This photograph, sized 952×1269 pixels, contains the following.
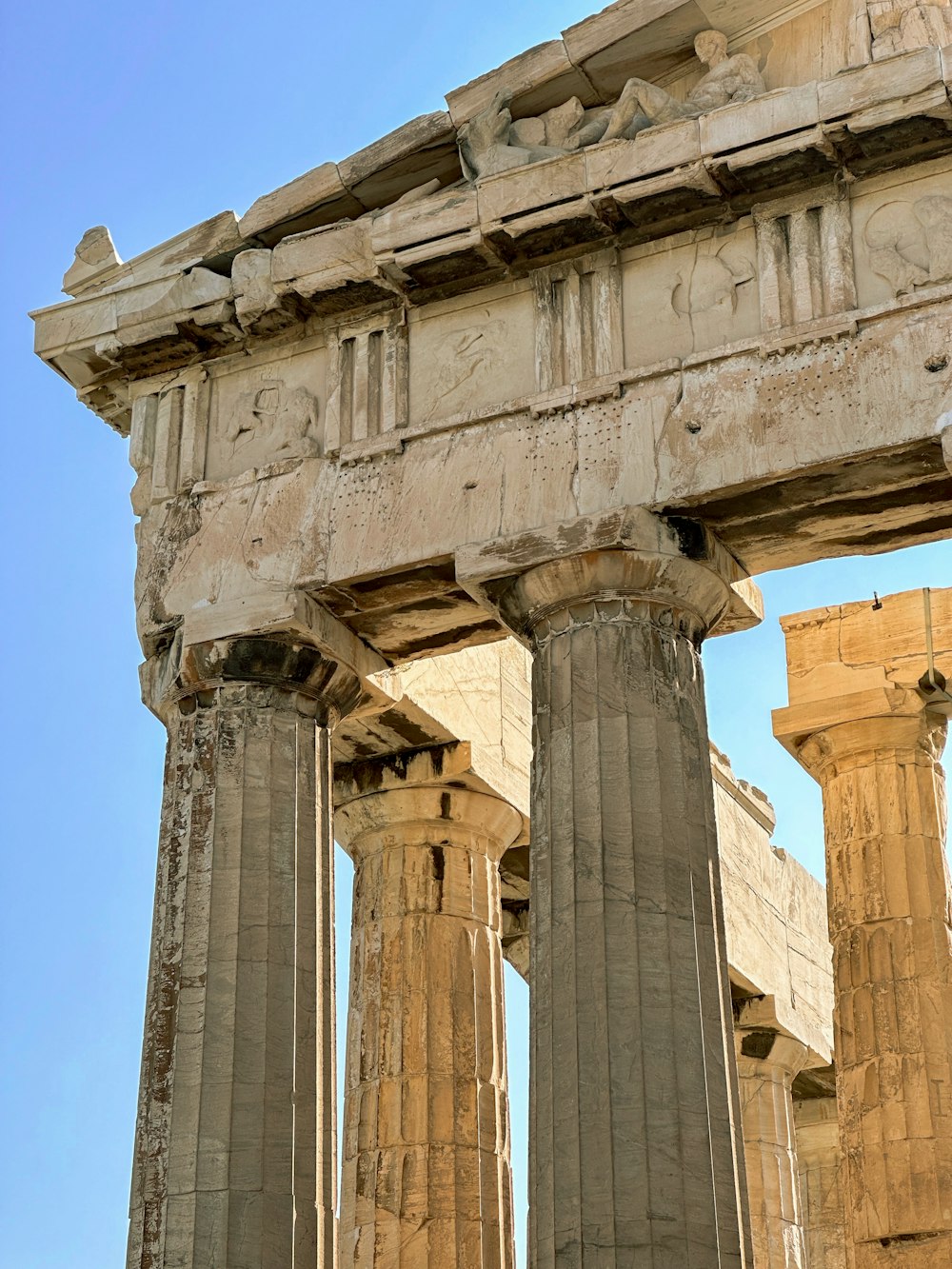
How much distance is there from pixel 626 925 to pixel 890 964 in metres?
7.11

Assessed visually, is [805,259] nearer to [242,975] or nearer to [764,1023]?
[242,975]

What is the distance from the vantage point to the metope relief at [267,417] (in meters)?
22.4

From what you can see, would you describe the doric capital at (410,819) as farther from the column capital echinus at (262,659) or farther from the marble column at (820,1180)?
the marble column at (820,1180)

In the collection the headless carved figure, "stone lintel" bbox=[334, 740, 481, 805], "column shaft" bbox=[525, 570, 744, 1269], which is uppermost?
the headless carved figure

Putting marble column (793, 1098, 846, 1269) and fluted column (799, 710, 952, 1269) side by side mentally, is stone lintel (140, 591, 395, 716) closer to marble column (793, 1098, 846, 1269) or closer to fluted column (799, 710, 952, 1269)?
fluted column (799, 710, 952, 1269)

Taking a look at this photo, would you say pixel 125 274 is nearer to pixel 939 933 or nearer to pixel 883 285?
pixel 883 285

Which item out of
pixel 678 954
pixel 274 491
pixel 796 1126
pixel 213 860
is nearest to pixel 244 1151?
pixel 213 860

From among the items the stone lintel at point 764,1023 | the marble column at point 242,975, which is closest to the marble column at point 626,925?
the marble column at point 242,975

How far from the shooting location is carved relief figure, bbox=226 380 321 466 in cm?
2238

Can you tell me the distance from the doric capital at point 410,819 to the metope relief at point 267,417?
4.52m

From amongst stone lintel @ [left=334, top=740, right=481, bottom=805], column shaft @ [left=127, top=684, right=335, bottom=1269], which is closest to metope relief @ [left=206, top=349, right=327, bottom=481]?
column shaft @ [left=127, top=684, right=335, bottom=1269]

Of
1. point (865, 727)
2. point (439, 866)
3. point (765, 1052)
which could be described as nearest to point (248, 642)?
point (439, 866)

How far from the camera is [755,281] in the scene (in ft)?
67.5

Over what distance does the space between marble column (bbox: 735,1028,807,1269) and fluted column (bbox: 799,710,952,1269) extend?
16.9 ft
